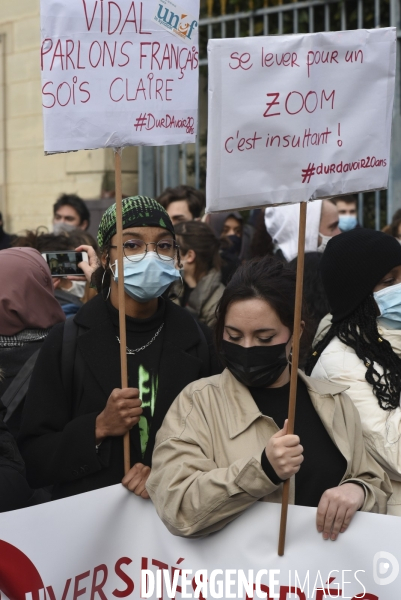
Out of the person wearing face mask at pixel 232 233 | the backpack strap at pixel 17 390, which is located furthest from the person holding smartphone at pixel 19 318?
the person wearing face mask at pixel 232 233

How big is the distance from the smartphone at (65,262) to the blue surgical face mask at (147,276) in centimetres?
155

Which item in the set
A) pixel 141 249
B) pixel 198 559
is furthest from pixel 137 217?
pixel 198 559

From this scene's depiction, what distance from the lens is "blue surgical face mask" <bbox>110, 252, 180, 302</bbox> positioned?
3254mm

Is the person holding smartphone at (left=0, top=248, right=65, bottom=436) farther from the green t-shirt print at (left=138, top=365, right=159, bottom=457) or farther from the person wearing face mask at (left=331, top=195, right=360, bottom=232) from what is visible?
the person wearing face mask at (left=331, top=195, right=360, bottom=232)

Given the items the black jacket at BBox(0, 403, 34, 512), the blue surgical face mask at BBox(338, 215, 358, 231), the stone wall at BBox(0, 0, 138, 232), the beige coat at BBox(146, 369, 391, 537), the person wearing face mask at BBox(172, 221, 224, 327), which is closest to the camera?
the beige coat at BBox(146, 369, 391, 537)

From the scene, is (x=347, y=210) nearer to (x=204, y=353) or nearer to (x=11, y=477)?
(x=204, y=353)

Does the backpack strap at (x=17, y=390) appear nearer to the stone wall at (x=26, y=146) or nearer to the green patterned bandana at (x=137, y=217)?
the green patterned bandana at (x=137, y=217)

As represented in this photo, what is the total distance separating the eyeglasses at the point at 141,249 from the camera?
3.34 m

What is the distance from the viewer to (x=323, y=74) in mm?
2871

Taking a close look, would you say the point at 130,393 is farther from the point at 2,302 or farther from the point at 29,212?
the point at 29,212

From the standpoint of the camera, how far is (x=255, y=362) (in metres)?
2.84

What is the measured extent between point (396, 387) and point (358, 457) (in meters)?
0.41

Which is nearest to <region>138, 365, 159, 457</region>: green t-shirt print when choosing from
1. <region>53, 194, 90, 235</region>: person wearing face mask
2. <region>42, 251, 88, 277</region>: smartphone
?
<region>42, 251, 88, 277</region>: smartphone

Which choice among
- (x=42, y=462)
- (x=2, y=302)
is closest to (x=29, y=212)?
(x=2, y=302)
